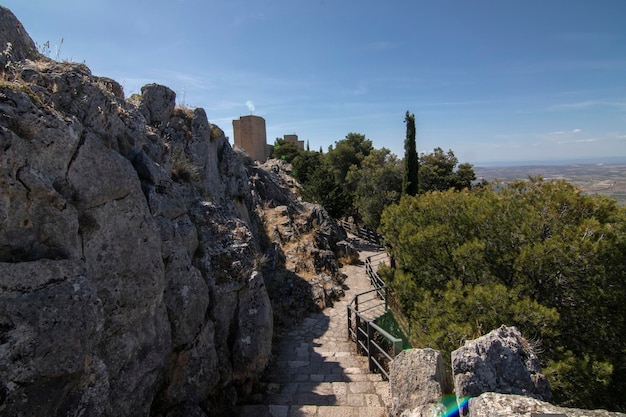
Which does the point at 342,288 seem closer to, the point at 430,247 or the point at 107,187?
the point at 430,247

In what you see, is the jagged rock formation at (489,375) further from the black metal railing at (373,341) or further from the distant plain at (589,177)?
the distant plain at (589,177)

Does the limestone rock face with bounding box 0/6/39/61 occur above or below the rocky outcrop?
above

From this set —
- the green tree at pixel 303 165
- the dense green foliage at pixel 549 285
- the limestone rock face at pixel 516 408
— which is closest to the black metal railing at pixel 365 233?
the green tree at pixel 303 165

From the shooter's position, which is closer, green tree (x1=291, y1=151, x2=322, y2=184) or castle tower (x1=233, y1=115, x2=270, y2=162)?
castle tower (x1=233, y1=115, x2=270, y2=162)

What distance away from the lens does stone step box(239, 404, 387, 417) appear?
543 cm

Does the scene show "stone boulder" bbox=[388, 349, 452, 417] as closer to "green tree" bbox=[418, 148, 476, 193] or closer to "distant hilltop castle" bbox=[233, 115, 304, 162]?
"green tree" bbox=[418, 148, 476, 193]

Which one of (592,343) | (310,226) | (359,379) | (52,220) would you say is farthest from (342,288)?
(52,220)

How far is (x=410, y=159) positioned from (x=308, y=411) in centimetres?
1787

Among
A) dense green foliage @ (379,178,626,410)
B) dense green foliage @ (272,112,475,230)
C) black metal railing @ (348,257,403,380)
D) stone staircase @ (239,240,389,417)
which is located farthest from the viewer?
dense green foliage @ (272,112,475,230)

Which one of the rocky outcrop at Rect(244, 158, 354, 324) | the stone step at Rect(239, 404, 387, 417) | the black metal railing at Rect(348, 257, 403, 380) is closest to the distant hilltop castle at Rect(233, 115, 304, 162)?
the rocky outcrop at Rect(244, 158, 354, 324)

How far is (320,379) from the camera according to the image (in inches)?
277

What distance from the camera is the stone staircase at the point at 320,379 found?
Answer: 18.5 ft

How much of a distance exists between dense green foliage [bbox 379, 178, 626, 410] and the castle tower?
100 ft

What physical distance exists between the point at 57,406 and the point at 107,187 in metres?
2.46
